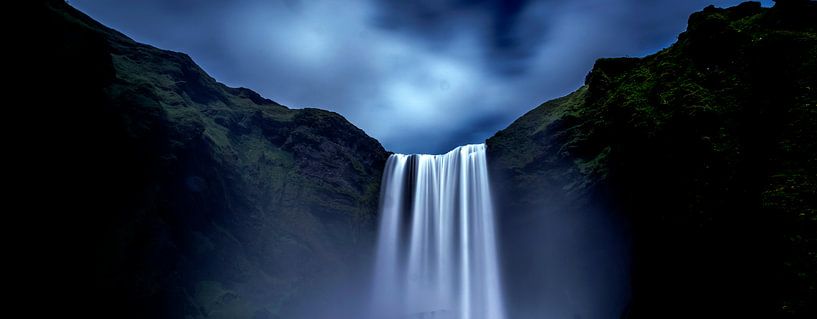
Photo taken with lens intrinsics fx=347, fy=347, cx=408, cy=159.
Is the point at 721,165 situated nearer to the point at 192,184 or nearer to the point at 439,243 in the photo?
the point at 439,243

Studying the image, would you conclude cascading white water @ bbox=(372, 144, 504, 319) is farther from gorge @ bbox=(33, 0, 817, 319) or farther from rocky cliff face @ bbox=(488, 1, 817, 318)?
rocky cliff face @ bbox=(488, 1, 817, 318)

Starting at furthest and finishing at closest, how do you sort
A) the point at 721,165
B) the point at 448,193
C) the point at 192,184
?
the point at 448,193, the point at 192,184, the point at 721,165

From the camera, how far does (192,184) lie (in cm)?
2117

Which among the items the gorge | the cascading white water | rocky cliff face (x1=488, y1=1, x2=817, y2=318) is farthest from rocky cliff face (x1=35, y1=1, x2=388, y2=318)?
rocky cliff face (x1=488, y1=1, x2=817, y2=318)

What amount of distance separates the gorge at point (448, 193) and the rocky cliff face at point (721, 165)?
2.5 inches

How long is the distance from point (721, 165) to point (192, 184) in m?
25.6

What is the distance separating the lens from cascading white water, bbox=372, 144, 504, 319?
26.8 meters

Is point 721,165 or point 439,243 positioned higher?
point 721,165

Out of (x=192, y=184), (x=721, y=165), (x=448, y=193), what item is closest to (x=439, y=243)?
(x=448, y=193)

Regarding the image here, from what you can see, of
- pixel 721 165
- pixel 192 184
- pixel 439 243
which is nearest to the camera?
pixel 721 165

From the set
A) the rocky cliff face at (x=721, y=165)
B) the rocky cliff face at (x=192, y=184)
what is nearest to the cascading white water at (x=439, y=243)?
the rocky cliff face at (x=192, y=184)

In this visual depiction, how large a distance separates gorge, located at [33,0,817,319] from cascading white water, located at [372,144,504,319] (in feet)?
0.60

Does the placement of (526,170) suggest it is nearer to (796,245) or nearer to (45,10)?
(796,245)

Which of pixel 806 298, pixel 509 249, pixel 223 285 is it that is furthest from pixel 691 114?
pixel 223 285
